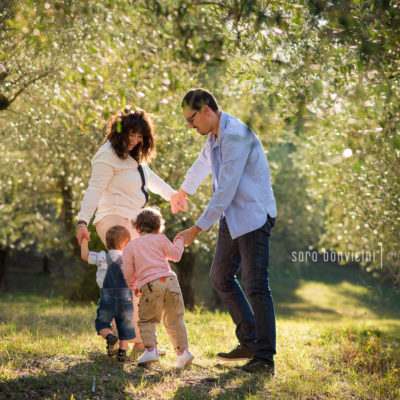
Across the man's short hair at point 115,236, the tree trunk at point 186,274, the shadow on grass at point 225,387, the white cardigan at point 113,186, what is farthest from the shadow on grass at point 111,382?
the tree trunk at point 186,274

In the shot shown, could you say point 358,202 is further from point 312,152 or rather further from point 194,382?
point 194,382

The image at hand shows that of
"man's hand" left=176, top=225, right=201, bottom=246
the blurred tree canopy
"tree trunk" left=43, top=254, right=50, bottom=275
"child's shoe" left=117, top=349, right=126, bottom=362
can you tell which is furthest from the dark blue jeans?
"tree trunk" left=43, top=254, right=50, bottom=275

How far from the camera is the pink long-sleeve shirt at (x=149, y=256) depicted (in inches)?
185

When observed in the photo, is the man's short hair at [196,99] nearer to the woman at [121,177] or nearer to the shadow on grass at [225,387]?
the woman at [121,177]

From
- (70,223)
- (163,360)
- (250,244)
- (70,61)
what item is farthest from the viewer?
(70,223)

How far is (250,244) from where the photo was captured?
4.65m

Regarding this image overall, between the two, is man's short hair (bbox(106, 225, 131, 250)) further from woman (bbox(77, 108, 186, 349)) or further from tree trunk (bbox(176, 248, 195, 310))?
tree trunk (bbox(176, 248, 195, 310))

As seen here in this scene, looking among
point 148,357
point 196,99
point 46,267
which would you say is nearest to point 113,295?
point 148,357

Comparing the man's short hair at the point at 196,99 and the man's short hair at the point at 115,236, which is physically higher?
the man's short hair at the point at 196,99

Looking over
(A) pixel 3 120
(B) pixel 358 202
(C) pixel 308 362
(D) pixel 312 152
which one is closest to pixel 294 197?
(D) pixel 312 152

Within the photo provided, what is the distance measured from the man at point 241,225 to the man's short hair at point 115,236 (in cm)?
70

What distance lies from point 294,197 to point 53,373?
21142mm

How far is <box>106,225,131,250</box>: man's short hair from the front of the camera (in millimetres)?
4977

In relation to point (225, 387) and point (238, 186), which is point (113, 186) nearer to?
point (238, 186)
